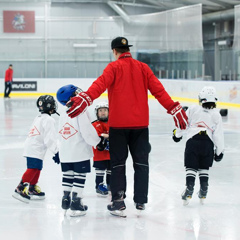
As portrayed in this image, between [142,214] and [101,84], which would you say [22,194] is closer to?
[142,214]

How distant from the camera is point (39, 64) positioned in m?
26.2

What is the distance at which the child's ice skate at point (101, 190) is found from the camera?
15.1 ft

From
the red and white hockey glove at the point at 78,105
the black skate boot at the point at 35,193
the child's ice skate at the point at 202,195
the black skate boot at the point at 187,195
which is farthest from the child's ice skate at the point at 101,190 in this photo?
the red and white hockey glove at the point at 78,105

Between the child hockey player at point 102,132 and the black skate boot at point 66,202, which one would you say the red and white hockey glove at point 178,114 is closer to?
the child hockey player at point 102,132

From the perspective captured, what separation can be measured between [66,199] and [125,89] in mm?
921

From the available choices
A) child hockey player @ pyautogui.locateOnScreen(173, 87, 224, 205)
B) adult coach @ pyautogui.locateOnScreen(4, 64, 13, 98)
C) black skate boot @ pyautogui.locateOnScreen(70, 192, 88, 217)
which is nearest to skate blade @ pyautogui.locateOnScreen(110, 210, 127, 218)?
black skate boot @ pyautogui.locateOnScreen(70, 192, 88, 217)

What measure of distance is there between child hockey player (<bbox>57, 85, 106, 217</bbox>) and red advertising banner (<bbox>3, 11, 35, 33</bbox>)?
24.2 m

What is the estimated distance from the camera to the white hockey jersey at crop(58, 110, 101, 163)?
3926 mm

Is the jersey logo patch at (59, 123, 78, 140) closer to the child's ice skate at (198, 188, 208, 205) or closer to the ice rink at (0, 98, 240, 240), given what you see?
the ice rink at (0, 98, 240, 240)

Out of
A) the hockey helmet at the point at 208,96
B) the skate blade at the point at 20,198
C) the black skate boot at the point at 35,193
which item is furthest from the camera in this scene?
the black skate boot at the point at 35,193

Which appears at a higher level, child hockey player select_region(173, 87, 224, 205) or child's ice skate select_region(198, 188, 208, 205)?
child hockey player select_region(173, 87, 224, 205)

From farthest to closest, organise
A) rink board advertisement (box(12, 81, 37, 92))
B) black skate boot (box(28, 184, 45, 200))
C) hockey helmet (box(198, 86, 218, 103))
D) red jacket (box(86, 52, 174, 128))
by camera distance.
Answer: rink board advertisement (box(12, 81, 37, 92)) → black skate boot (box(28, 184, 45, 200)) → hockey helmet (box(198, 86, 218, 103)) → red jacket (box(86, 52, 174, 128))

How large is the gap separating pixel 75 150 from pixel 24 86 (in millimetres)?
20170

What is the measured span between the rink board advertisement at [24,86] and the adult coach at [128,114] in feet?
65.2
